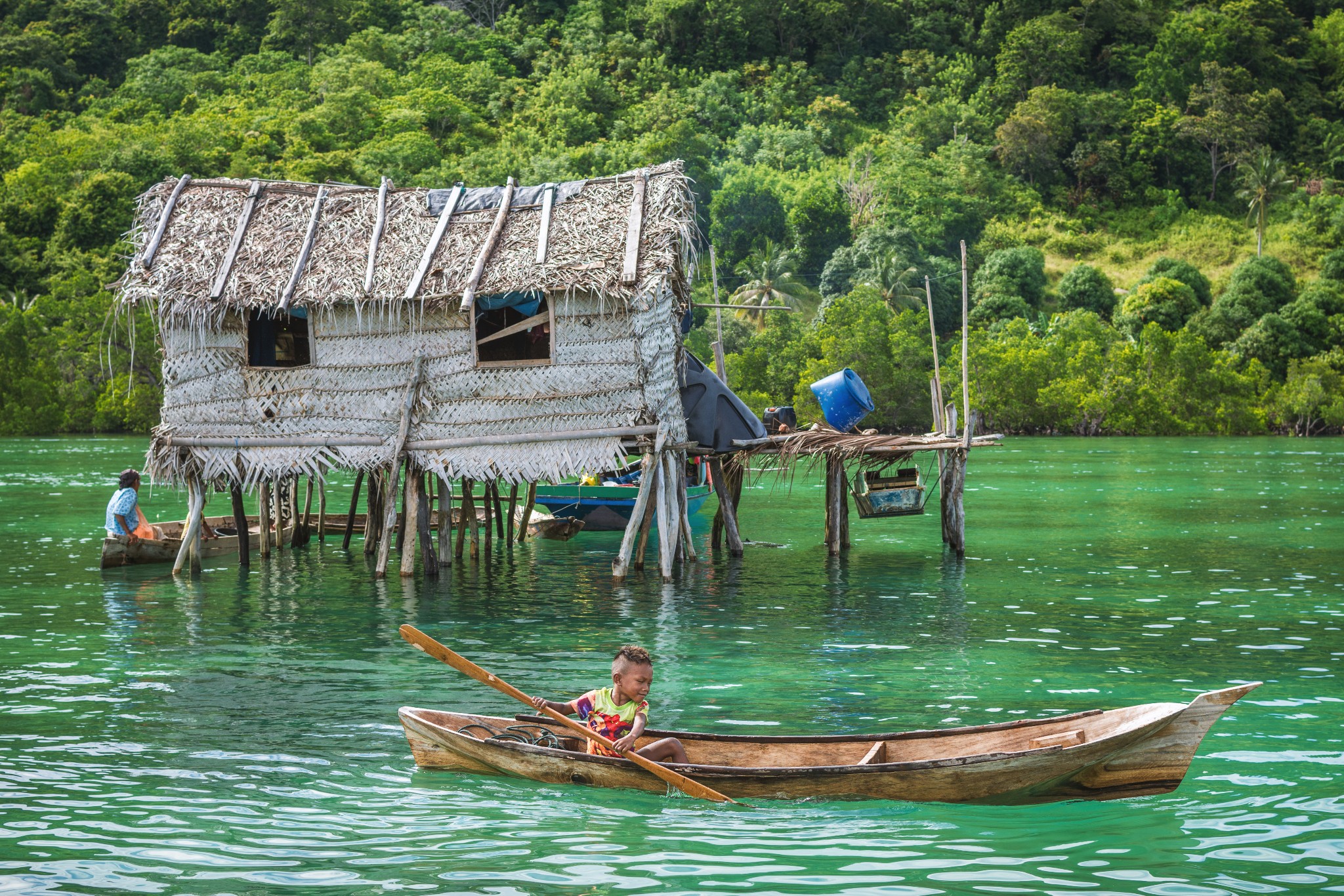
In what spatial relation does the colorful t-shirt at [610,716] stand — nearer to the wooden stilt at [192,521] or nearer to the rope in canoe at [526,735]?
the rope in canoe at [526,735]

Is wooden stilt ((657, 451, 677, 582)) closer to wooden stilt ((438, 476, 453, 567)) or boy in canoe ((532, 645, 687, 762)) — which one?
wooden stilt ((438, 476, 453, 567))

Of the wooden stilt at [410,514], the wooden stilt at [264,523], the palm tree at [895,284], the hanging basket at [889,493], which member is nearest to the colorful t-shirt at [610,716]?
the wooden stilt at [410,514]

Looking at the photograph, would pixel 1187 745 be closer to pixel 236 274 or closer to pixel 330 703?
pixel 330 703

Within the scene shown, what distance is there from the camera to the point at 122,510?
19.2 meters

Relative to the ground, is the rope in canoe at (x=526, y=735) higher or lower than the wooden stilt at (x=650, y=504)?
lower

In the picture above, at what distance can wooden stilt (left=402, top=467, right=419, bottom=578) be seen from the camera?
17984 mm

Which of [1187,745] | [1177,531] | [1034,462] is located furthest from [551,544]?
[1034,462]

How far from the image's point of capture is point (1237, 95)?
86.2m

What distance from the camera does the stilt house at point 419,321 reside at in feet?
56.4

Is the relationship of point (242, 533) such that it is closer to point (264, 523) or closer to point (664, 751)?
point (264, 523)

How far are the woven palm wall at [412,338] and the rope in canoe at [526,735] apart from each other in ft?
27.8

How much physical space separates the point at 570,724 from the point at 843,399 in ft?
43.3

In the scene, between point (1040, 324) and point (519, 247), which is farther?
point (1040, 324)

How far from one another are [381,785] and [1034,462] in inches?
1611
